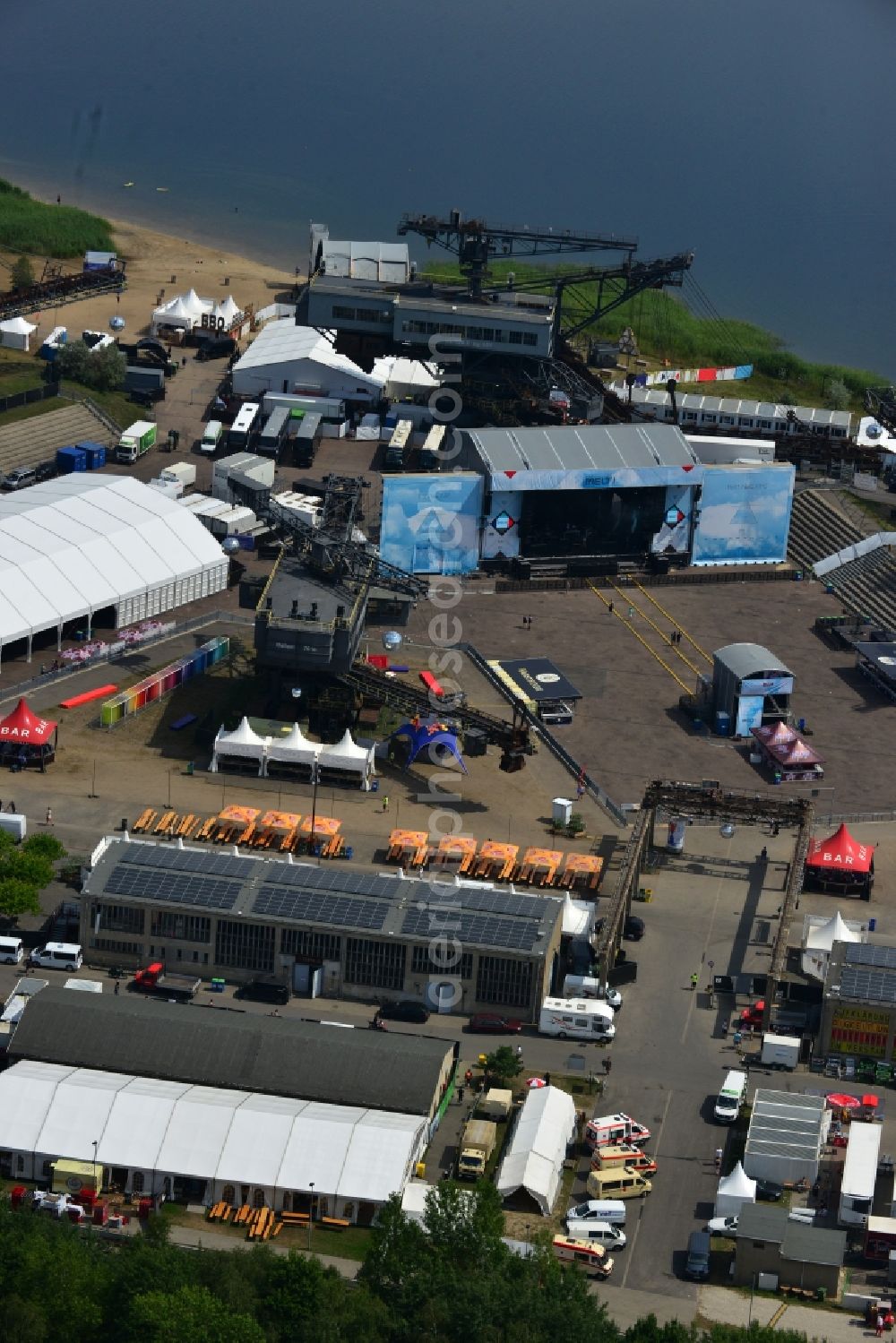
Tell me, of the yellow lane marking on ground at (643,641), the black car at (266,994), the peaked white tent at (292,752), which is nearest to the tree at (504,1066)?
the black car at (266,994)

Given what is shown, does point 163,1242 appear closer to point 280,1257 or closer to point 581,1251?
point 280,1257

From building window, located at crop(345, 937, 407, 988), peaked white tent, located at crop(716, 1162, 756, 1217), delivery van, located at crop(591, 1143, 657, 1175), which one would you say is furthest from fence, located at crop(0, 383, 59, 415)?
peaked white tent, located at crop(716, 1162, 756, 1217)

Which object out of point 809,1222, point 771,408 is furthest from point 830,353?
point 809,1222

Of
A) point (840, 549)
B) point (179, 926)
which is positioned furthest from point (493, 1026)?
point (840, 549)

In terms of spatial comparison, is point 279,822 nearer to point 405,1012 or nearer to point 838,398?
point 405,1012

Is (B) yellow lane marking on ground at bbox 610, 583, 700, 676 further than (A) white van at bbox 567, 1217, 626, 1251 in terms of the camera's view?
Yes

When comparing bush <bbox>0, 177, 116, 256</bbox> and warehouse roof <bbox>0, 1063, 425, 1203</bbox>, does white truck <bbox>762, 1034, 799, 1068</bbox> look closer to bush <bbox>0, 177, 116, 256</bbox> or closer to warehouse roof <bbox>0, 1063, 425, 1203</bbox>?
warehouse roof <bbox>0, 1063, 425, 1203</bbox>
